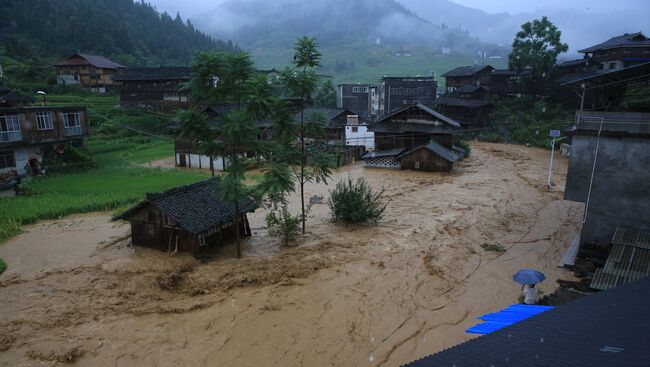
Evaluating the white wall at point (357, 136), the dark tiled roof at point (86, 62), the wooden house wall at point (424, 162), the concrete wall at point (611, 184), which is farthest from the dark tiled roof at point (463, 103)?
the dark tiled roof at point (86, 62)

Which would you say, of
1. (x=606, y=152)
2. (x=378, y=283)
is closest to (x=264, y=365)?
(x=378, y=283)

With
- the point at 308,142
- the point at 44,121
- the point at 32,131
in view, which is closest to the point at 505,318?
the point at 32,131

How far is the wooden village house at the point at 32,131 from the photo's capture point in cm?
3011

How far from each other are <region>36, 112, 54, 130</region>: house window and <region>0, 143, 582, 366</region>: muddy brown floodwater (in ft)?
46.4

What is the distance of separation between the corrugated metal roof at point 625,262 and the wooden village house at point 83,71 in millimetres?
72389

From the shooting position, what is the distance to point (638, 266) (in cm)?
1198

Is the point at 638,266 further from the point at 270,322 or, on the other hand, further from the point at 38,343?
the point at 38,343

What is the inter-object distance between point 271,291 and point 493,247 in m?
10.1

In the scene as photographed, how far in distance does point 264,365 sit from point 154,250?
8.94 metres

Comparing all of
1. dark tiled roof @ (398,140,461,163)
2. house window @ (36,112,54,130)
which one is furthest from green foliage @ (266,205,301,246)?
house window @ (36,112,54,130)

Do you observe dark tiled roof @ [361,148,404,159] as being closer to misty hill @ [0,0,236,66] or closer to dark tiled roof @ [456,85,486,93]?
dark tiled roof @ [456,85,486,93]

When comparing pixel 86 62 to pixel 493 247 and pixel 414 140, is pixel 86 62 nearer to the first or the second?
pixel 414 140

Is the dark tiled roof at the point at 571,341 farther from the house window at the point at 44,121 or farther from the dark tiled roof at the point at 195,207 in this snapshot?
the house window at the point at 44,121

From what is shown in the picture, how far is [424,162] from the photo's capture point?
123 feet
